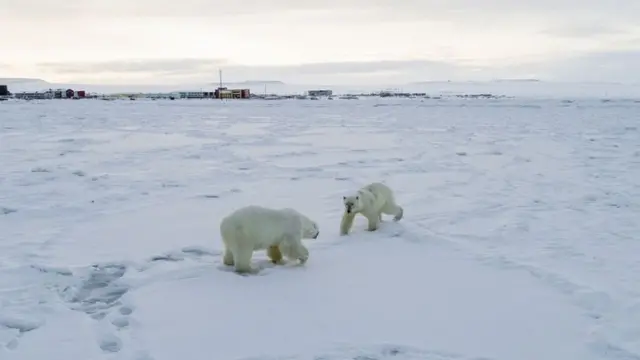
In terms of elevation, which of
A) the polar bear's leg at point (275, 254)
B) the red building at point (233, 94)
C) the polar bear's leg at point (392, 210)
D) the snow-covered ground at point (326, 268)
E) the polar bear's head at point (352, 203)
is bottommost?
the snow-covered ground at point (326, 268)

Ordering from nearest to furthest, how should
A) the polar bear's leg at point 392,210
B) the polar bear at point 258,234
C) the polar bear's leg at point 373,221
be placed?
the polar bear at point 258,234 → the polar bear's leg at point 373,221 → the polar bear's leg at point 392,210

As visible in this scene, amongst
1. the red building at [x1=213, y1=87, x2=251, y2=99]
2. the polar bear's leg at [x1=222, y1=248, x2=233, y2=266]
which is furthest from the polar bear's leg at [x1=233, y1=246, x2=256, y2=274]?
the red building at [x1=213, y1=87, x2=251, y2=99]

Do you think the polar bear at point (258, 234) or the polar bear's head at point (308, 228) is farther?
the polar bear's head at point (308, 228)

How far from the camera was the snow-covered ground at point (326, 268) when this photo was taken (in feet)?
12.5

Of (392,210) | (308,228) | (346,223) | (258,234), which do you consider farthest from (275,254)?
(392,210)

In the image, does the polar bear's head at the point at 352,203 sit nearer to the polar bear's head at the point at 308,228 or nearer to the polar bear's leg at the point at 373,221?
the polar bear's leg at the point at 373,221

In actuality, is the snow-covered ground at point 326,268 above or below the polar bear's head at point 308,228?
below

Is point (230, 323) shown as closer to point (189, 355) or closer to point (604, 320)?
point (189, 355)

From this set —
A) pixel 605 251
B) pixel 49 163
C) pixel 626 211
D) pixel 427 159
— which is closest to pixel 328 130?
pixel 427 159

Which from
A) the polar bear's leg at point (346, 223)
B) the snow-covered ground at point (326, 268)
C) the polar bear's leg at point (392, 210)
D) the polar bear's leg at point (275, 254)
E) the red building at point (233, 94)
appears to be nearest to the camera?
the snow-covered ground at point (326, 268)

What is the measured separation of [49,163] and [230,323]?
9.59 metres

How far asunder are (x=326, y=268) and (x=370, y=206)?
136cm

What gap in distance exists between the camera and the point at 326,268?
5301 mm

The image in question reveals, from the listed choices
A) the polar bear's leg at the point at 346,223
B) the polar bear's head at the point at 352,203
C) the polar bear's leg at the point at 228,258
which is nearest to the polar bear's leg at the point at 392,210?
the polar bear's leg at the point at 346,223
